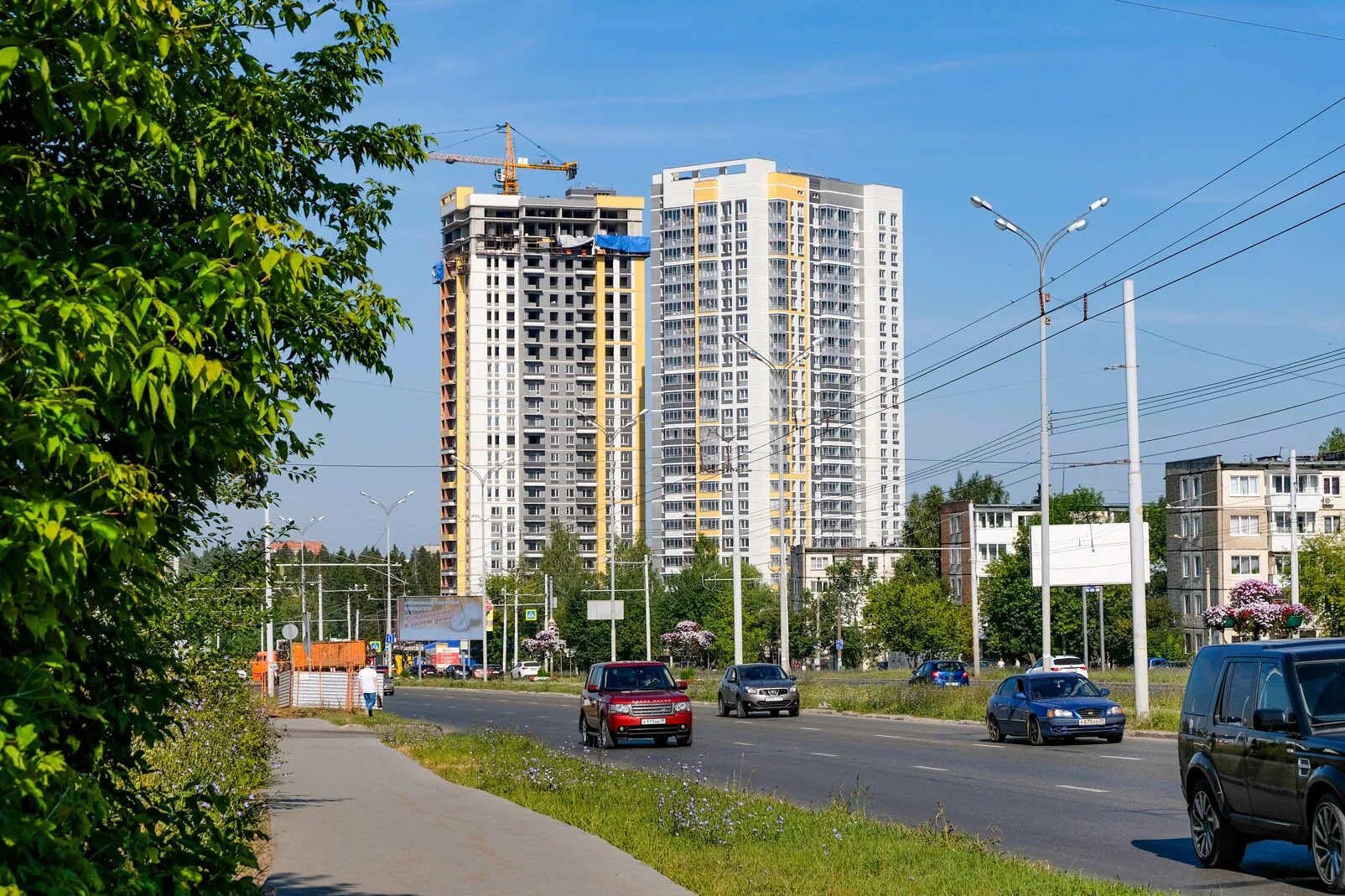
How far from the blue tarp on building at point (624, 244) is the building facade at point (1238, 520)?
3021 inches

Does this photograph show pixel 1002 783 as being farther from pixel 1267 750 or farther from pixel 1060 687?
pixel 1267 750

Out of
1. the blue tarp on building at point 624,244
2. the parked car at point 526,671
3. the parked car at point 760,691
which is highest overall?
the blue tarp on building at point 624,244

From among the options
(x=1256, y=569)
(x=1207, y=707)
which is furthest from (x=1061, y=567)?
(x=1207, y=707)

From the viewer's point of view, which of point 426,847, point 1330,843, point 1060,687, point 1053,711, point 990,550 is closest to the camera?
point 1330,843

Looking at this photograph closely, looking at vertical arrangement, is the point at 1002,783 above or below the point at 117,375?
below

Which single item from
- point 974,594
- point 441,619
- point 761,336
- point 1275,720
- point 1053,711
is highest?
point 761,336

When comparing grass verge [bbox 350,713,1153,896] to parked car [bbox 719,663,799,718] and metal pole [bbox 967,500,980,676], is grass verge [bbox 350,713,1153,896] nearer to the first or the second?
parked car [bbox 719,663,799,718]

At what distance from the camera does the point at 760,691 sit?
4903 cm

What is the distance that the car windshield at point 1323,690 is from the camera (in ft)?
40.4

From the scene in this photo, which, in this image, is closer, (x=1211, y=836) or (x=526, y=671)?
(x=1211, y=836)

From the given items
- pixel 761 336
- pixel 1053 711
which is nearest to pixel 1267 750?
pixel 1053 711

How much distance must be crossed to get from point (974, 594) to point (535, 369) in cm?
9317

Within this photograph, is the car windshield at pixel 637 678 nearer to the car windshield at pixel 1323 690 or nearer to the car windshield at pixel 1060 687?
the car windshield at pixel 1060 687

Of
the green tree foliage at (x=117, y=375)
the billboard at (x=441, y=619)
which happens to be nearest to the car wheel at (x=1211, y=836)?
the green tree foliage at (x=117, y=375)
